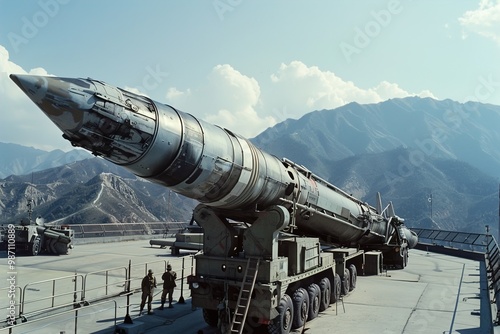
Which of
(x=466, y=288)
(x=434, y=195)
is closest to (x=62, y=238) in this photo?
(x=466, y=288)

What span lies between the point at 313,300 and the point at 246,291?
302 centimetres

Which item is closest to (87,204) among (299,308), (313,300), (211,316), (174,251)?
(174,251)

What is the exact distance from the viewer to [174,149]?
766cm

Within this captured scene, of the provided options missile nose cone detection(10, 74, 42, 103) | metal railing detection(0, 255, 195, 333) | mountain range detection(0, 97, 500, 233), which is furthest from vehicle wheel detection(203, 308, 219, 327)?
mountain range detection(0, 97, 500, 233)

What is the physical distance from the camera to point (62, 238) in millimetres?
22344

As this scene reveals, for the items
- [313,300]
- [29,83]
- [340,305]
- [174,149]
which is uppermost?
[29,83]

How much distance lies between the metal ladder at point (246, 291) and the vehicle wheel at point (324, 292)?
139 inches

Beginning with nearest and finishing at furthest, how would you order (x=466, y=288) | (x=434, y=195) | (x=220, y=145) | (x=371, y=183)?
(x=220, y=145)
(x=466, y=288)
(x=434, y=195)
(x=371, y=183)

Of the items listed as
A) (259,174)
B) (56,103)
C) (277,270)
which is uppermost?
(56,103)

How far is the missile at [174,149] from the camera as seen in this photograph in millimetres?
6324

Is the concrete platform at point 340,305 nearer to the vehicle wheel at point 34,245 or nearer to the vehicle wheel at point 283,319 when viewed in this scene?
the vehicle wheel at point 34,245

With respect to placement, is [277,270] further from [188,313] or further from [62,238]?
[62,238]

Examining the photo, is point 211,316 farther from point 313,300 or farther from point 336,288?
A: point 336,288

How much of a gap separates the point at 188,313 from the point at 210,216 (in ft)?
11.5
